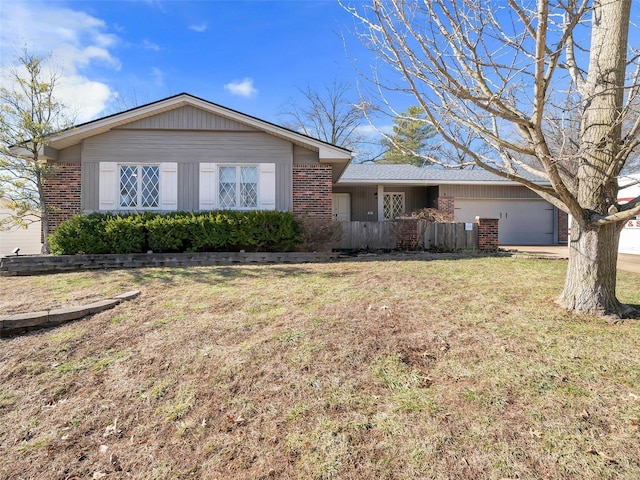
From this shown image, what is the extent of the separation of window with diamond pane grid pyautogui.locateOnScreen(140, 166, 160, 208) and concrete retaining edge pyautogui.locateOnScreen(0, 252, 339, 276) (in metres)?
2.16

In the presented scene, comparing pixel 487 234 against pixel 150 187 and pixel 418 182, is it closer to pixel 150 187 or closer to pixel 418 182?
pixel 418 182

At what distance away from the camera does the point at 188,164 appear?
9703 mm

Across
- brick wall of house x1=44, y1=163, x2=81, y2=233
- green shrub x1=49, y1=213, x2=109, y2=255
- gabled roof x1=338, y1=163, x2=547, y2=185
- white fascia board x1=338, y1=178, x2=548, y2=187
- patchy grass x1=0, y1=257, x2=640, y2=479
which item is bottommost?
patchy grass x1=0, y1=257, x2=640, y2=479

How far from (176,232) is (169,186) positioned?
1.93 m

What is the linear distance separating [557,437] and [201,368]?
266cm

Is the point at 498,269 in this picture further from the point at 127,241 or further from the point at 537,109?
the point at 127,241

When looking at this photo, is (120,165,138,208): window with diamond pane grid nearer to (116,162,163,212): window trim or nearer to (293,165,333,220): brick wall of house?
(116,162,163,212): window trim

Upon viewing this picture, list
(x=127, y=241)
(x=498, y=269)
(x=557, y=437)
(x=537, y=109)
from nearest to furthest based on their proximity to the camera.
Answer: (x=557, y=437) < (x=537, y=109) < (x=498, y=269) < (x=127, y=241)

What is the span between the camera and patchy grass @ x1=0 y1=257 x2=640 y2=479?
201 cm

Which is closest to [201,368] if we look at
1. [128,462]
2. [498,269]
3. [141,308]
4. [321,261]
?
[128,462]

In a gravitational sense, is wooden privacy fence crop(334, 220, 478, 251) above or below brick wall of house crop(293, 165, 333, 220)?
below

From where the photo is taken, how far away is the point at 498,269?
6922 millimetres

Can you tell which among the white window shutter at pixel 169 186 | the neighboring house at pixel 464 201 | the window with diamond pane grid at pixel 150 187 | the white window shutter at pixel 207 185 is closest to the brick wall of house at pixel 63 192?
the window with diamond pane grid at pixel 150 187

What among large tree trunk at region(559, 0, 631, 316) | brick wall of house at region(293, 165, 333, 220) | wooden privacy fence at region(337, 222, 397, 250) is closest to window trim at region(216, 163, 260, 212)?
brick wall of house at region(293, 165, 333, 220)
